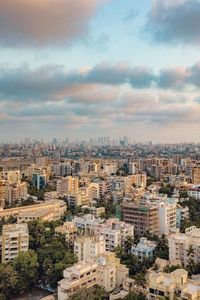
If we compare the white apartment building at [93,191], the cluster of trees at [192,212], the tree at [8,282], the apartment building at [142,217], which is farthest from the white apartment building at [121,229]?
the white apartment building at [93,191]

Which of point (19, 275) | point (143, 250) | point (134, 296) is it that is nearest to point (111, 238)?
point (143, 250)

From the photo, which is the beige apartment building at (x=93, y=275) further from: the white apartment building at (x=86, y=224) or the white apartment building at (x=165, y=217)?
the white apartment building at (x=165, y=217)

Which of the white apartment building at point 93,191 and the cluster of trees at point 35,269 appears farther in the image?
the white apartment building at point 93,191

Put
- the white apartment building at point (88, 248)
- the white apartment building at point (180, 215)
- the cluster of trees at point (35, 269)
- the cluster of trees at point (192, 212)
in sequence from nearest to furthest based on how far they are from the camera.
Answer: the cluster of trees at point (35, 269) → the white apartment building at point (88, 248) → the cluster of trees at point (192, 212) → the white apartment building at point (180, 215)

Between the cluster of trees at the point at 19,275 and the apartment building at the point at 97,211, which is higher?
the apartment building at the point at 97,211

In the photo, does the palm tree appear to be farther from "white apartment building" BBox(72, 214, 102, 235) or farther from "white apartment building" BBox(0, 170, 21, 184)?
"white apartment building" BBox(0, 170, 21, 184)

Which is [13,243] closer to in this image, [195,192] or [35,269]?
[35,269]

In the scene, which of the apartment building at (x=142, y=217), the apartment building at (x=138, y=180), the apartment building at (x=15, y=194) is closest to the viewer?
the apartment building at (x=142, y=217)
